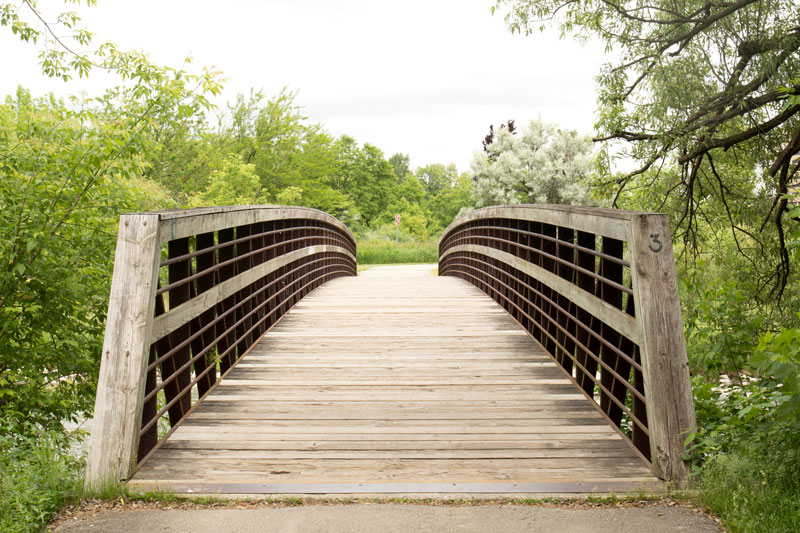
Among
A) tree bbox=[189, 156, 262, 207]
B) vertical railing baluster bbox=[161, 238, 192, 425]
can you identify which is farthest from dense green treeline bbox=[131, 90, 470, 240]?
vertical railing baluster bbox=[161, 238, 192, 425]

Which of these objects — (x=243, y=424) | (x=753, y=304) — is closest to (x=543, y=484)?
(x=243, y=424)

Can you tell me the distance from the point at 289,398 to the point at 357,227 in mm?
49559

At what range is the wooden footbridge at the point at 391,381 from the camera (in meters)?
3.26

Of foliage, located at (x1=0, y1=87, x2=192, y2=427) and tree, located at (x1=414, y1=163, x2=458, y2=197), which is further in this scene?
tree, located at (x1=414, y1=163, x2=458, y2=197)

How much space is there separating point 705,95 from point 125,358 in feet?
22.7

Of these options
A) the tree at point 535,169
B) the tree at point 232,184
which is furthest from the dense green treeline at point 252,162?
the tree at point 535,169

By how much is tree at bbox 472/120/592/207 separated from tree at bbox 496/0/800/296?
2979cm

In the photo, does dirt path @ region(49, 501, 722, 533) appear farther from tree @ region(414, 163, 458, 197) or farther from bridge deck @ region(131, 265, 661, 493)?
tree @ region(414, 163, 458, 197)

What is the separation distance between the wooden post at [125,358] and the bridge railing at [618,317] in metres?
2.40

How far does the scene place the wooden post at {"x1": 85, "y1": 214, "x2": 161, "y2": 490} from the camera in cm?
317

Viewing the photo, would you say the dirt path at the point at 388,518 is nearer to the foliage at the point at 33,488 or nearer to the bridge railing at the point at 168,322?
the foliage at the point at 33,488

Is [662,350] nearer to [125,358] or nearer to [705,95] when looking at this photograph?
[125,358]

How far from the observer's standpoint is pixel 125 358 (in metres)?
3.23

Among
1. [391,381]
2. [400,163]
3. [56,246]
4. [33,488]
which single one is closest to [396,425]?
[391,381]
